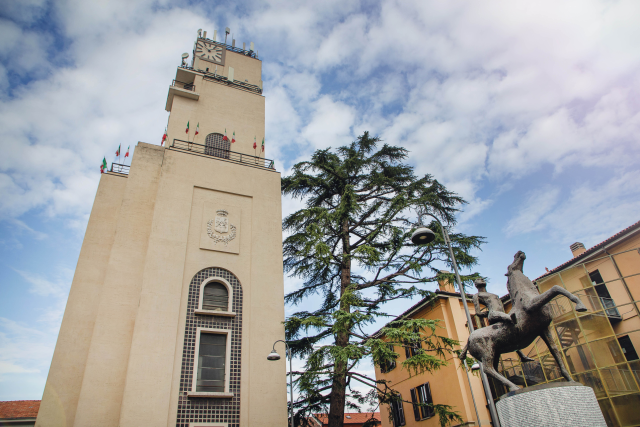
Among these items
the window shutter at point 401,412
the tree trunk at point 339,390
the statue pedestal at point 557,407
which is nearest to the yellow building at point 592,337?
the window shutter at point 401,412

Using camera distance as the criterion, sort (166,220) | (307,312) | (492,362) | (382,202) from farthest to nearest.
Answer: (382,202) < (307,312) < (166,220) < (492,362)

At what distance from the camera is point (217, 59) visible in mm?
22531

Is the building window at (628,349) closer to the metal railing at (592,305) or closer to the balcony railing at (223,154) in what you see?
the metal railing at (592,305)

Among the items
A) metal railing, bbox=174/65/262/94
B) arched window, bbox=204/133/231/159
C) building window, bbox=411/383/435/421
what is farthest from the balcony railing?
building window, bbox=411/383/435/421

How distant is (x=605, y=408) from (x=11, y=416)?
80.9 ft

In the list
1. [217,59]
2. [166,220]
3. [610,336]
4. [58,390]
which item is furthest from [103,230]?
[610,336]

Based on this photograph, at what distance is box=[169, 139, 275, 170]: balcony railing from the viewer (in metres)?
17.4

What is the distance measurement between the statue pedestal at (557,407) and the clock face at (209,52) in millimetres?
21185

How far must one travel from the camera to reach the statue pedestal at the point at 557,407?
5848 mm

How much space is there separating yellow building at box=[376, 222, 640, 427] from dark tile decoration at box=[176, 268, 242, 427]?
4.99m

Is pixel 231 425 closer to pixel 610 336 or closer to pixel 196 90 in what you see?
pixel 610 336

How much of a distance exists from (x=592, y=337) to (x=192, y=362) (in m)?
13.1

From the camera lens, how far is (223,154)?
60.3ft

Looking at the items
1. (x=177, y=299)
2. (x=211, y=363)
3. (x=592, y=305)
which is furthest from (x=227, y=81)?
(x=592, y=305)
